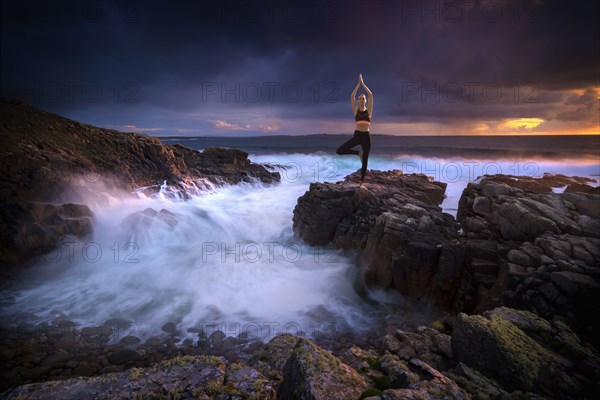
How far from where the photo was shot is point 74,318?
27.8 ft

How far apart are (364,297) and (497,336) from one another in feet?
18.3

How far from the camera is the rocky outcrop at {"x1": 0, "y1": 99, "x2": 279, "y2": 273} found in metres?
10.7

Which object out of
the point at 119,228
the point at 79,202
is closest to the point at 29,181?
the point at 79,202

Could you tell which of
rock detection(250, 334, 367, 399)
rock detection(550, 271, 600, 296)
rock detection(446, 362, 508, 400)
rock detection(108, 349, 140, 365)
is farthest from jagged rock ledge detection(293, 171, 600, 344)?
rock detection(108, 349, 140, 365)

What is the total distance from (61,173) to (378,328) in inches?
593

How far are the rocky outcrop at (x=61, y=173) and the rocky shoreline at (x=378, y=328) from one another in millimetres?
70

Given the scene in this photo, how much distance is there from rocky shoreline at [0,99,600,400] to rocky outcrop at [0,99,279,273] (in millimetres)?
70

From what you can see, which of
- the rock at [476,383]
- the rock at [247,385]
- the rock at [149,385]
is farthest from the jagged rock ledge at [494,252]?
the rock at [149,385]

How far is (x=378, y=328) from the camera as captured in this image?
27.1 feet

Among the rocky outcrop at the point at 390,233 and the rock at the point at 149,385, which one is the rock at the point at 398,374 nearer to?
the rock at the point at 149,385

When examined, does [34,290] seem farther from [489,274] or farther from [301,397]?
[489,274]

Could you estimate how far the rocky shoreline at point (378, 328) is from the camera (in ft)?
12.4

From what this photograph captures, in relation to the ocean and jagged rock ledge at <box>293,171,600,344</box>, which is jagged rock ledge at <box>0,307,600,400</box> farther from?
the ocean

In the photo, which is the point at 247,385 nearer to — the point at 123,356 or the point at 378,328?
the point at 123,356
